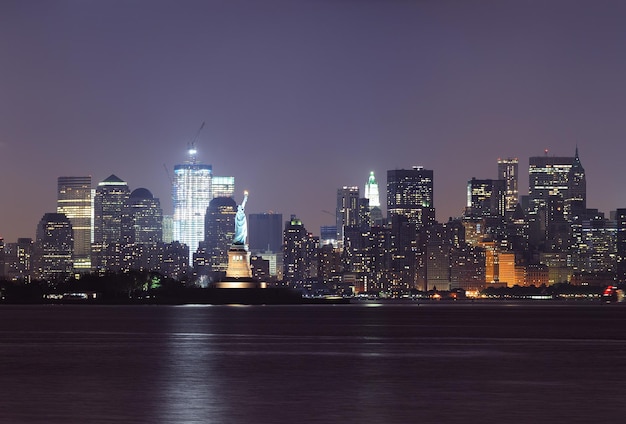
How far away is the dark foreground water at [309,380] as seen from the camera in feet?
129

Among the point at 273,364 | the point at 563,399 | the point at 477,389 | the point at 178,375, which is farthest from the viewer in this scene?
the point at 273,364

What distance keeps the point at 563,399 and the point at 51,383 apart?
19189 millimetres

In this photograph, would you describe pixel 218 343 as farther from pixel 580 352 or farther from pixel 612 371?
pixel 612 371

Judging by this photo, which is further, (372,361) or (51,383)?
(372,361)

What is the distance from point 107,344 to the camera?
81.0 meters

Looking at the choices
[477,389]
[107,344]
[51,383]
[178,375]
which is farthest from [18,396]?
[107,344]

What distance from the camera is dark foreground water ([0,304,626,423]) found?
129 ft

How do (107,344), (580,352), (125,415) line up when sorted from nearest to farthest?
(125,415) → (580,352) → (107,344)

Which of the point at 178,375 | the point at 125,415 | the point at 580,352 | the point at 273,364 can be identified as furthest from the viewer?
the point at 580,352

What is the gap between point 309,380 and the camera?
51688 mm

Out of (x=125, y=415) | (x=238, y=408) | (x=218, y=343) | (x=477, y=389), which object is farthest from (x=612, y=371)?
(x=218, y=343)

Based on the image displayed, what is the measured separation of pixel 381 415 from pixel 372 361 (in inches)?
1005

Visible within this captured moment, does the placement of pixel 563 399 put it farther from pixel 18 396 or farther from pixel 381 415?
pixel 18 396

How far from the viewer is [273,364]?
6138 cm
